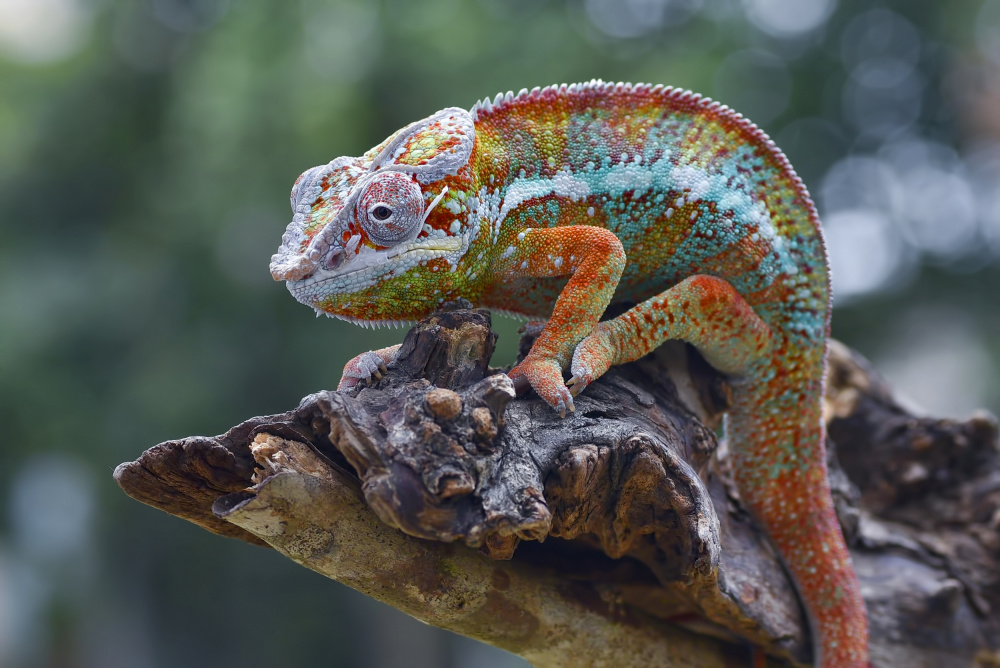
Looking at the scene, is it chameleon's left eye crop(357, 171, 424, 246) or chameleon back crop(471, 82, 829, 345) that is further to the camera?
chameleon back crop(471, 82, 829, 345)

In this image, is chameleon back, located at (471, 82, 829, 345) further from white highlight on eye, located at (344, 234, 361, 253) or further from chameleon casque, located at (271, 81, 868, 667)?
white highlight on eye, located at (344, 234, 361, 253)

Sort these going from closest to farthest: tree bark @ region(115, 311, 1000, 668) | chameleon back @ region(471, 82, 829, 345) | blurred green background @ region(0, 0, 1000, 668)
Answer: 1. tree bark @ region(115, 311, 1000, 668)
2. chameleon back @ region(471, 82, 829, 345)
3. blurred green background @ region(0, 0, 1000, 668)

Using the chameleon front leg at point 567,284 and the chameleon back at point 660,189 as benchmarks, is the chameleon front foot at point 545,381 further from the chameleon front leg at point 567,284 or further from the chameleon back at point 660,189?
the chameleon back at point 660,189

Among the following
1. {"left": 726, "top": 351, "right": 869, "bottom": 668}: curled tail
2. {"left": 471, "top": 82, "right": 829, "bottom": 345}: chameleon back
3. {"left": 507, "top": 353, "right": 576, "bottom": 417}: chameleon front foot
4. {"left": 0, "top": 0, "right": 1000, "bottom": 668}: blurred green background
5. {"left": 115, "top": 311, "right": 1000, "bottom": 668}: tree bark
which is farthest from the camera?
{"left": 0, "top": 0, "right": 1000, "bottom": 668}: blurred green background

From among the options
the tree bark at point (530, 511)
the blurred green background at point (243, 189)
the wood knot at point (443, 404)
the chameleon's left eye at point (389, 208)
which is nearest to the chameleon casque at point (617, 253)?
the chameleon's left eye at point (389, 208)

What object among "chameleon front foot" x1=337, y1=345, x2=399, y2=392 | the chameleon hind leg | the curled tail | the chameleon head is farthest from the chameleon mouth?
the curled tail

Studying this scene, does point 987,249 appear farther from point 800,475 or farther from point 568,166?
point 568,166
